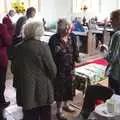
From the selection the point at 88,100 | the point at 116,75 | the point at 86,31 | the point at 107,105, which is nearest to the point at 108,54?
the point at 116,75

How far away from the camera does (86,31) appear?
623 cm

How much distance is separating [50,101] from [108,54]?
758 mm

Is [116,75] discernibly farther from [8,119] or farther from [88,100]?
[8,119]

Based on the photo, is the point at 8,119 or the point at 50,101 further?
the point at 8,119

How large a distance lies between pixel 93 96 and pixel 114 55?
0.64 metres

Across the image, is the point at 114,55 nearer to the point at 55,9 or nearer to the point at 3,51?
the point at 3,51

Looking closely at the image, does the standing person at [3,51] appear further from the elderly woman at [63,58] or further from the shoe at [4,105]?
the elderly woman at [63,58]

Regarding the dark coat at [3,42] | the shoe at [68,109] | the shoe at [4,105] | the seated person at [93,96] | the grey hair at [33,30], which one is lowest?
the shoe at [68,109]

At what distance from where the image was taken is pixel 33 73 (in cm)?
222

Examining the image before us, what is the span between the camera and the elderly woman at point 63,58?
8.97ft

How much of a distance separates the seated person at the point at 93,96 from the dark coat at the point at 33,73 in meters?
0.39

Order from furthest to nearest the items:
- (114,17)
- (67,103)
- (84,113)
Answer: (67,103) → (114,17) → (84,113)

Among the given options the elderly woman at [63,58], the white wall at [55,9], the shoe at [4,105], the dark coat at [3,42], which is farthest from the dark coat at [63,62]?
the white wall at [55,9]

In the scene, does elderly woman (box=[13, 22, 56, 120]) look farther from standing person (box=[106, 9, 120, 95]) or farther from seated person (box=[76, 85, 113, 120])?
standing person (box=[106, 9, 120, 95])
